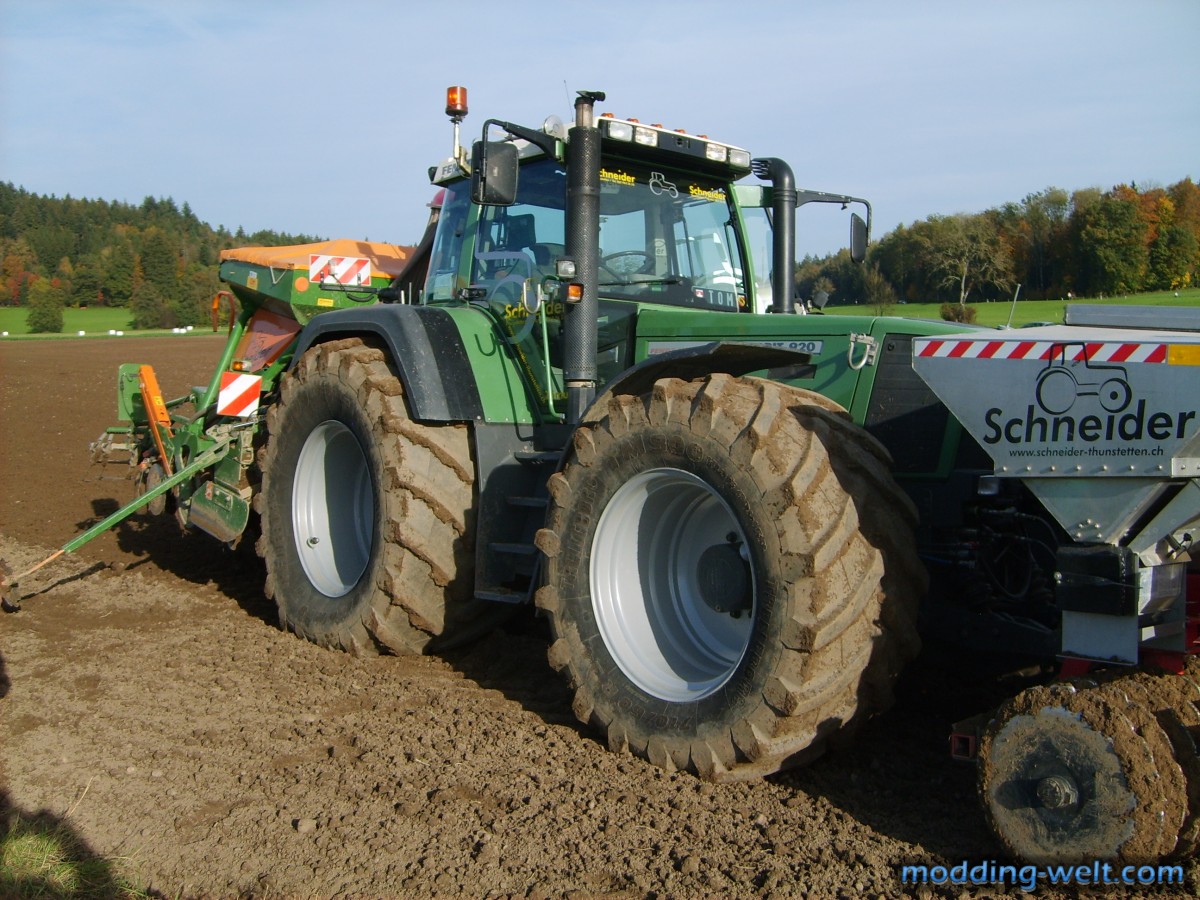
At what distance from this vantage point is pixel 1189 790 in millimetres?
2674

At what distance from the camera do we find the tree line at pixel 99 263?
5091cm

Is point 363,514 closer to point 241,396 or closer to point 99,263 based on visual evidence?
point 241,396

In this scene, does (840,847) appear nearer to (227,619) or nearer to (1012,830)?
(1012,830)

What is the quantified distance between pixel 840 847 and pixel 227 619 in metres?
4.12

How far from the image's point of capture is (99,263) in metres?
58.3

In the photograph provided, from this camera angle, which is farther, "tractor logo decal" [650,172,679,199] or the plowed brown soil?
"tractor logo decal" [650,172,679,199]

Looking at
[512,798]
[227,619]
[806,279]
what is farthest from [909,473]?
[227,619]

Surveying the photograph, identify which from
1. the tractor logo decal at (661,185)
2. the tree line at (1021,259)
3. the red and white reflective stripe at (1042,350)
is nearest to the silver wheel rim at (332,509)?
the tractor logo decal at (661,185)

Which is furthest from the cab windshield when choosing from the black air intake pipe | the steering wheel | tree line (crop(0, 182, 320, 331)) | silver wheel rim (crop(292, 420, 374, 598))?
tree line (crop(0, 182, 320, 331))

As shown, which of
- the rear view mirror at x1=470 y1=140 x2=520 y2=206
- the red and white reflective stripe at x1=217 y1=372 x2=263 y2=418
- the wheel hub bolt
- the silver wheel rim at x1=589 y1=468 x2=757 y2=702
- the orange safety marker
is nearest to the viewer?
the wheel hub bolt

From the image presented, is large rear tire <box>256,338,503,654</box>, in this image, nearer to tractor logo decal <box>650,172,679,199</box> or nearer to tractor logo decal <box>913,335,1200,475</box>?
tractor logo decal <box>650,172,679,199</box>

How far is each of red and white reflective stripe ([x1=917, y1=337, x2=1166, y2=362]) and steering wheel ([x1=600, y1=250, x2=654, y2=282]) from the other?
2050mm

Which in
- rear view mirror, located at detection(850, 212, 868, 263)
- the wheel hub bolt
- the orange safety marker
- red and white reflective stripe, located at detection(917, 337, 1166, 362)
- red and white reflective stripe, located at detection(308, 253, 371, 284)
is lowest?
Answer: the wheel hub bolt

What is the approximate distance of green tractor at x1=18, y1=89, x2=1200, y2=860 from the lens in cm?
288
